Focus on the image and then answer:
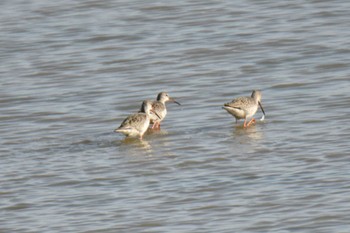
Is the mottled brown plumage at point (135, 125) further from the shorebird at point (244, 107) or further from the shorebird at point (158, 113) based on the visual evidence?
the shorebird at point (244, 107)

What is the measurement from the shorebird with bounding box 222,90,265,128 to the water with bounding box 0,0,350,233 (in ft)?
0.79

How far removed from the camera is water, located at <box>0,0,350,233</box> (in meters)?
11.0

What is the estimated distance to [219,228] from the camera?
10.4m

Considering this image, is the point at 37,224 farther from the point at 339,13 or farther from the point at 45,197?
the point at 339,13

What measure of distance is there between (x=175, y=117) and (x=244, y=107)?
4.15 feet

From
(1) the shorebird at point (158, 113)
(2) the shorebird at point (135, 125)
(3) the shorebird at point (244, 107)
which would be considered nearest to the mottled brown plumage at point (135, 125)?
(2) the shorebird at point (135, 125)

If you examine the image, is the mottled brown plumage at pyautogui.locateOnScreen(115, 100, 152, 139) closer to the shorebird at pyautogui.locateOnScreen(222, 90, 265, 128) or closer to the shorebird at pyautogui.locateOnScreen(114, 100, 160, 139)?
the shorebird at pyautogui.locateOnScreen(114, 100, 160, 139)

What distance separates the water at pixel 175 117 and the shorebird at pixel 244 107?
24cm

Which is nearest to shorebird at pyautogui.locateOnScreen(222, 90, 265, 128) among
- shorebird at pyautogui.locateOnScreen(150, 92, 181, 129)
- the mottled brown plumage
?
shorebird at pyautogui.locateOnScreen(150, 92, 181, 129)

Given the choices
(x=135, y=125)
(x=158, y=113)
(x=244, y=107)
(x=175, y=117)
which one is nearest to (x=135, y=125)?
(x=135, y=125)

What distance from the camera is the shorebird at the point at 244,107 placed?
48.9ft

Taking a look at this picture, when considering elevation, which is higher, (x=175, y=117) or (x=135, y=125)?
(x=135, y=125)

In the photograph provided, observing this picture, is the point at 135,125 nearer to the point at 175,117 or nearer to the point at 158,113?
the point at 158,113

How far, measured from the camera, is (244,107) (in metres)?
14.9
